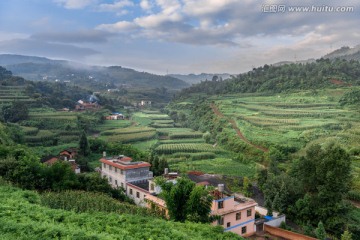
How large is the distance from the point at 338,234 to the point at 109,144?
21668 millimetres

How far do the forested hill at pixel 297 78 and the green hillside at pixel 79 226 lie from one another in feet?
156

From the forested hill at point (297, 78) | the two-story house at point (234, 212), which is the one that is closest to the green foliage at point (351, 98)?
the forested hill at point (297, 78)

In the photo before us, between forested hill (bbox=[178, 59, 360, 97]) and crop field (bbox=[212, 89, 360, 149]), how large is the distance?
14.0 feet

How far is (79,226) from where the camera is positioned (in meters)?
9.50

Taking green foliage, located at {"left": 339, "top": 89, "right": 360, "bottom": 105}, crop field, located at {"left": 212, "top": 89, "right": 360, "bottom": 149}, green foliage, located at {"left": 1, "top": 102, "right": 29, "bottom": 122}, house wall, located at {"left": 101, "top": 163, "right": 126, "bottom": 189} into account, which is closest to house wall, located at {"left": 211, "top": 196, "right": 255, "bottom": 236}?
house wall, located at {"left": 101, "top": 163, "right": 126, "bottom": 189}

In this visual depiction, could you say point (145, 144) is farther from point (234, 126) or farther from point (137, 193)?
point (137, 193)

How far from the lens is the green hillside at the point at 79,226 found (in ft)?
26.1

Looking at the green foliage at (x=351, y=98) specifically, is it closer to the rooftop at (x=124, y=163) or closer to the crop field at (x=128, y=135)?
the crop field at (x=128, y=135)

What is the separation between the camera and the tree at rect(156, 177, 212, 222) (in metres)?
12.6

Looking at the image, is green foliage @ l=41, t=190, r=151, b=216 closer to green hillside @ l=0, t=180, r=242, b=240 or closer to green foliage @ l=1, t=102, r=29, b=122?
green hillside @ l=0, t=180, r=242, b=240

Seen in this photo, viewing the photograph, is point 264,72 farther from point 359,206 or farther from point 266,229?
point 266,229

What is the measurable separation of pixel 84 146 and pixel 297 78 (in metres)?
39.4

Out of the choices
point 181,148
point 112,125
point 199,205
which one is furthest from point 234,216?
point 112,125

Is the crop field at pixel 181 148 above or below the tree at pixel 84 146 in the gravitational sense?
below
